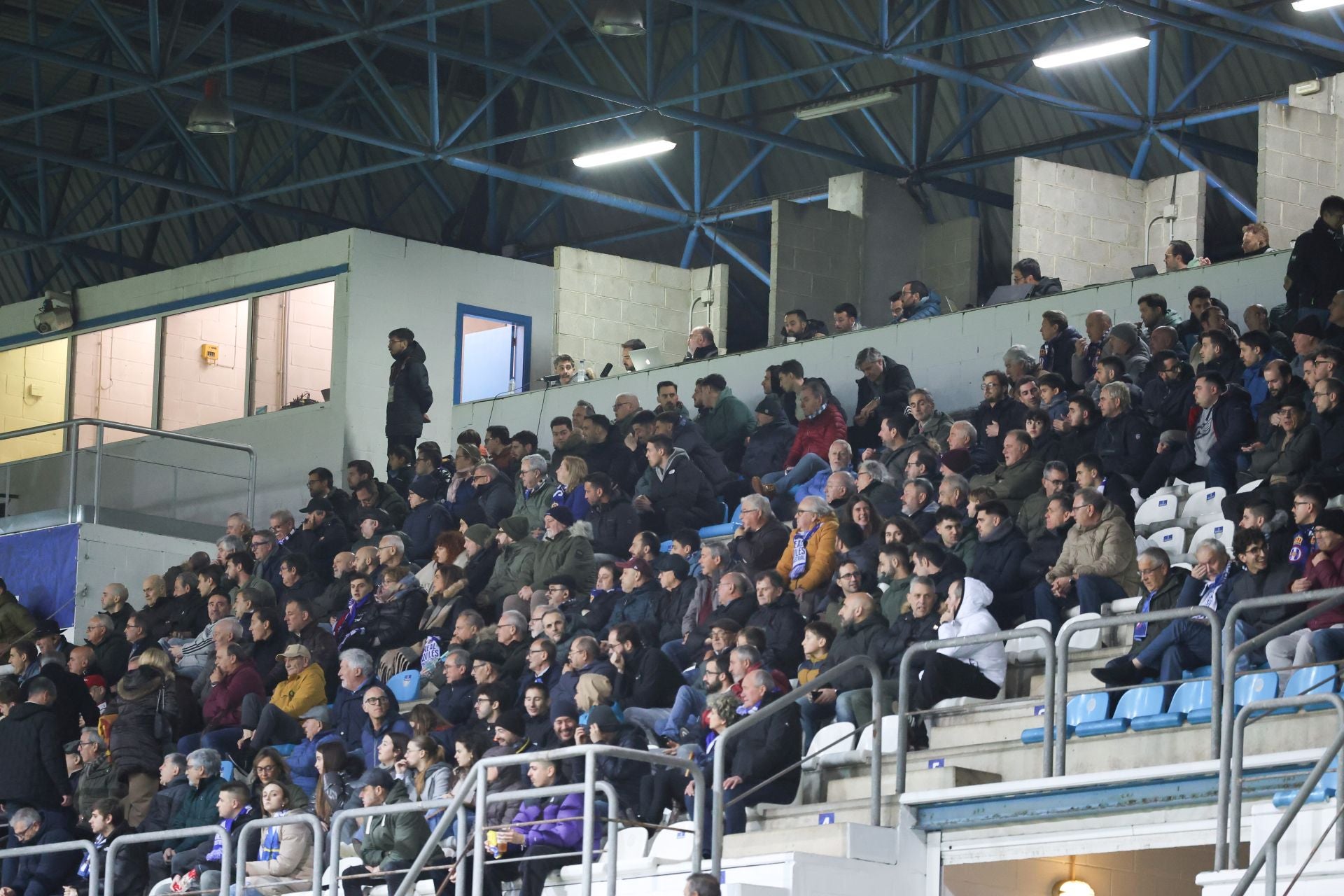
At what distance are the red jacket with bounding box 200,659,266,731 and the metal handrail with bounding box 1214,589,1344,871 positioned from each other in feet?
23.2

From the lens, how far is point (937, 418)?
14.3 metres

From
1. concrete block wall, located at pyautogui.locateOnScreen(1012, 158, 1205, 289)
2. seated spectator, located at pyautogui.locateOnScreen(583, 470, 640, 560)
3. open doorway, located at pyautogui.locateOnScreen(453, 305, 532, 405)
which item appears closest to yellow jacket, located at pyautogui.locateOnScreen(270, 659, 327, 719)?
seated spectator, located at pyautogui.locateOnScreen(583, 470, 640, 560)

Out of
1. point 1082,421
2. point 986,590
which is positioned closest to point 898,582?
point 986,590

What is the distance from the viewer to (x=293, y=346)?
74.2 feet

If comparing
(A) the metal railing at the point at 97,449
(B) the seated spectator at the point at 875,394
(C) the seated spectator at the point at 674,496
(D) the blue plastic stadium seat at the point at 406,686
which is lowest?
(D) the blue plastic stadium seat at the point at 406,686

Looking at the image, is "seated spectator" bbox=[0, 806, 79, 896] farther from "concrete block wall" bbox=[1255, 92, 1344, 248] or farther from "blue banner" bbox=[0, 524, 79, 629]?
"concrete block wall" bbox=[1255, 92, 1344, 248]

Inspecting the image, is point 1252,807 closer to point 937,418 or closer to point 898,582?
point 898,582

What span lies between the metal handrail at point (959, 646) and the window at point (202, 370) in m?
13.9

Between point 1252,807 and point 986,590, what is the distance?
2.22m

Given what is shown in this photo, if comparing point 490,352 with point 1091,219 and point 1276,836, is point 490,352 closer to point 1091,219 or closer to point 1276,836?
point 1091,219

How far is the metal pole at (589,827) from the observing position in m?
9.79

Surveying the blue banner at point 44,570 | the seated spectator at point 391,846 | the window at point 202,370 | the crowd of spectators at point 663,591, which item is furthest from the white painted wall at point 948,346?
the seated spectator at point 391,846

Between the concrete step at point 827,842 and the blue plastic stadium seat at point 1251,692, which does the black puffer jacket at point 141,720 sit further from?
the blue plastic stadium seat at point 1251,692

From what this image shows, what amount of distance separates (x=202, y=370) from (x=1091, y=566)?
14042mm
